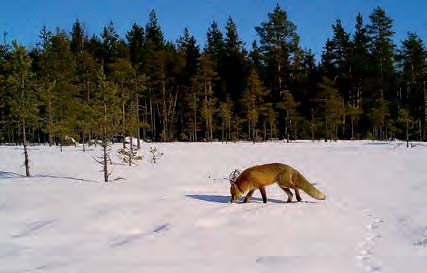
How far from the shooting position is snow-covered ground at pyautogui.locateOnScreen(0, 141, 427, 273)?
619cm

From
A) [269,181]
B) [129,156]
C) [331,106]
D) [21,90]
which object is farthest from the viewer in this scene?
[331,106]

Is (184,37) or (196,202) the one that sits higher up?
(184,37)

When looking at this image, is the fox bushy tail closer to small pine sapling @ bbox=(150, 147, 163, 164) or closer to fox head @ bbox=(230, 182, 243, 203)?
fox head @ bbox=(230, 182, 243, 203)

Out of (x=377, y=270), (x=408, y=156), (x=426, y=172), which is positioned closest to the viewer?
(x=377, y=270)

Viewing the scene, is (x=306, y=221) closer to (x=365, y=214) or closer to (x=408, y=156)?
(x=365, y=214)

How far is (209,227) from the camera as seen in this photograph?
8.41 metres

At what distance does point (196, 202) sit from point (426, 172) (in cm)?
1020

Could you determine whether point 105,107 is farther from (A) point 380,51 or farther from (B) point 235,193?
(A) point 380,51

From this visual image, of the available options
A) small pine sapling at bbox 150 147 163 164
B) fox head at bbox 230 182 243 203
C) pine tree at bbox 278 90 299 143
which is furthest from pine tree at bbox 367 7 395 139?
fox head at bbox 230 182 243 203

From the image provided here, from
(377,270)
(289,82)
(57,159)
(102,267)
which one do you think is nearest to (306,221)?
(377,270)

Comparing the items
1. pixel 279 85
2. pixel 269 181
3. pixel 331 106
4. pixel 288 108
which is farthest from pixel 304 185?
pixel 279 85

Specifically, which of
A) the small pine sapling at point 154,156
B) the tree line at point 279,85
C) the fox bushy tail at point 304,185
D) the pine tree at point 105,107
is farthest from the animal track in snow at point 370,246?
the tree line at point 279,85

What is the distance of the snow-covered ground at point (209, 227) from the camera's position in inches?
244

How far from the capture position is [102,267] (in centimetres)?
602
